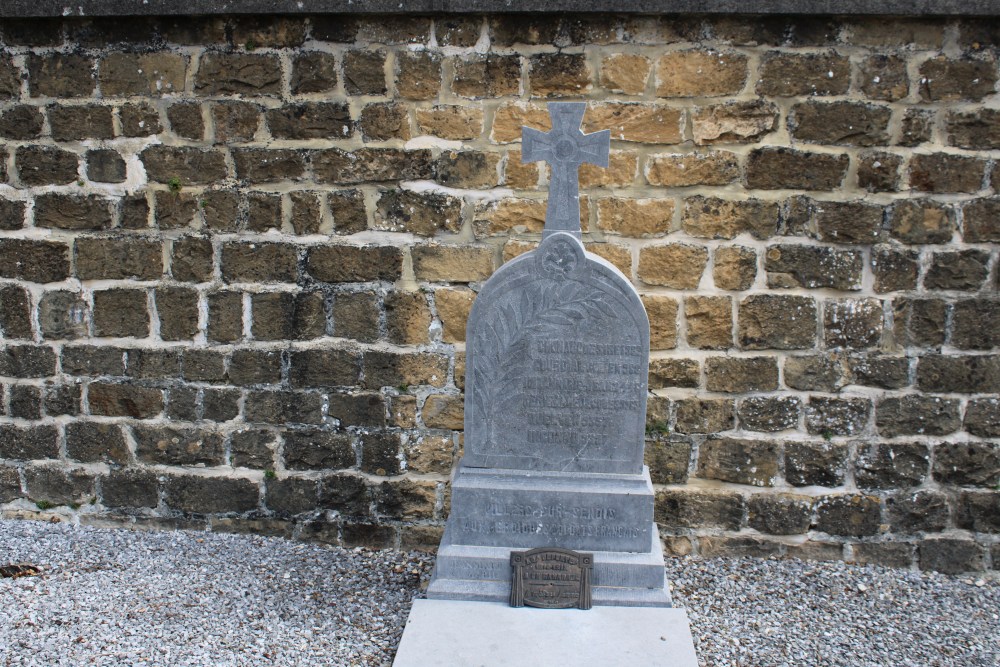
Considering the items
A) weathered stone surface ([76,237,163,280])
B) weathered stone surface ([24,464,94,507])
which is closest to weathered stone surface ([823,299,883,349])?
weathered stone surface ([76,237,163,280])

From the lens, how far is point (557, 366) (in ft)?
10.7

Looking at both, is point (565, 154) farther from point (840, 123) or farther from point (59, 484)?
point (59, 484)

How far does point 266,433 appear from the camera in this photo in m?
4.12

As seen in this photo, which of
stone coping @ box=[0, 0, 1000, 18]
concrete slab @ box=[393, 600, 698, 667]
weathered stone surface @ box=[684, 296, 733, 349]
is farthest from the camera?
weathered stone surface @ box=[684, 296, 733, 349]

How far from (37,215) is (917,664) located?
178 inches

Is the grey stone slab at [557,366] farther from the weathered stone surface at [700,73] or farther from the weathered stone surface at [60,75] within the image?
the weathered stone surface at [60,75]

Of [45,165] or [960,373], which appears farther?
[45,165]

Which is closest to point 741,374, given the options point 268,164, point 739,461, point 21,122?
point 739,461

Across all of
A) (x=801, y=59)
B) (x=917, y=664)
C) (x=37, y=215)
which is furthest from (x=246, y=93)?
(x=917, y=664)

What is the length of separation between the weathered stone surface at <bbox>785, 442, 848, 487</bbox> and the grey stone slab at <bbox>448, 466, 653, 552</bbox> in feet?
3.60

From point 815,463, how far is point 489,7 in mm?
2669

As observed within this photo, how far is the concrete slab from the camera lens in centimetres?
281

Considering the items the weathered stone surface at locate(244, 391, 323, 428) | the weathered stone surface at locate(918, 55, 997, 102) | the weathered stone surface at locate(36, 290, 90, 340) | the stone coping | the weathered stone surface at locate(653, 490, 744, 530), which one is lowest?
the weathered stone surface at locate(653, 490, 744, 530)

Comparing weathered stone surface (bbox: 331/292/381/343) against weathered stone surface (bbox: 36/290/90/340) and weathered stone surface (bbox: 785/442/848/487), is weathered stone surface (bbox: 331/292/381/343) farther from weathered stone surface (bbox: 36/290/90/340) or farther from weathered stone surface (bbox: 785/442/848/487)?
weathered stone surface (bbox: 785/442/848/487)
